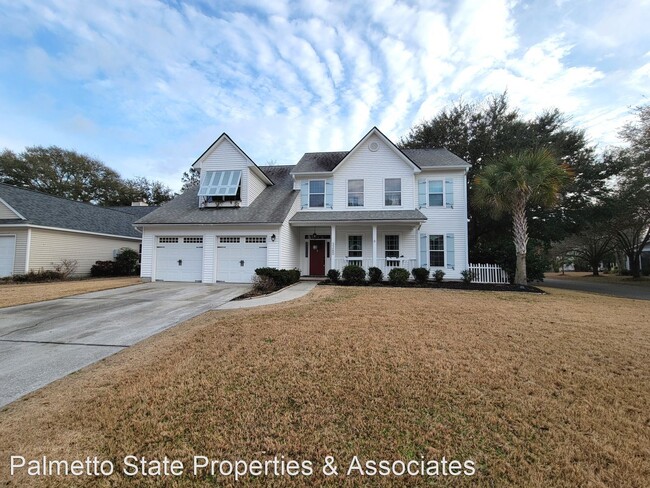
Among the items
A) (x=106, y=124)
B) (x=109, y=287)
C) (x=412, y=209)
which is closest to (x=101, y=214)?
(x=106, y=124)

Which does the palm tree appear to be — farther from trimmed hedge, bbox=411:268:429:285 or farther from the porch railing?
the porch railing

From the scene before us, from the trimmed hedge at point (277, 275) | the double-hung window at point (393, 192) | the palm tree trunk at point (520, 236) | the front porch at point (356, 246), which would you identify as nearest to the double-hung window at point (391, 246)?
the front porch at point (356, 246)

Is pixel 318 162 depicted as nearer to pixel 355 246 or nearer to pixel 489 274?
pixel 355 246

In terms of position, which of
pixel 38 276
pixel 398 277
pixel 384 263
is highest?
pixel 384 263

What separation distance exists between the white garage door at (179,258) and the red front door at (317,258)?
595 cm

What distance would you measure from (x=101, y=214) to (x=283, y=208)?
16.6 metres

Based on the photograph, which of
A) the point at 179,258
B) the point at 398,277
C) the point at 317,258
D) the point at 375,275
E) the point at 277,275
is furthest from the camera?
the point at 317,258

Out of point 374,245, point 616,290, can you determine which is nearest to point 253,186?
point 374,245

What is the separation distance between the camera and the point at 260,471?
88.5 inches

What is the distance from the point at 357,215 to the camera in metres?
14.9

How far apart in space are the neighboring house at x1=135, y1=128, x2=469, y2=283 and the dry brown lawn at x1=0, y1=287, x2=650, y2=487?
9.04 meters

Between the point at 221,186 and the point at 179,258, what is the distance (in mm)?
4493

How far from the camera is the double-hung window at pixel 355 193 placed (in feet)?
52.3

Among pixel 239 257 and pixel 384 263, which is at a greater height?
pixel 239 257
